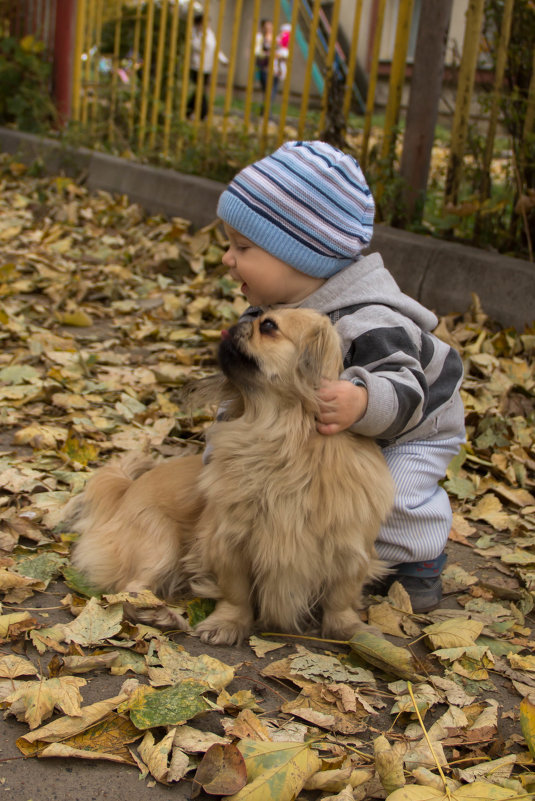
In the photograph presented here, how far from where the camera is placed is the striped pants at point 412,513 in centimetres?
269

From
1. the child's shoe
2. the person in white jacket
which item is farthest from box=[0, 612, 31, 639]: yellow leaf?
the person in white jacket

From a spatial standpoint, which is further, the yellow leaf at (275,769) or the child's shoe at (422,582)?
the child's shoe at (422,582)

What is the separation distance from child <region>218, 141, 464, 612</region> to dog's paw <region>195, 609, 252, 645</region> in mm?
544

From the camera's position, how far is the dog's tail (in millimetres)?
2834

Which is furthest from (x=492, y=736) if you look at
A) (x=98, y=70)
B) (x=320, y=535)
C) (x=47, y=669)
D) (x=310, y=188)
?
(x=98, y=70)

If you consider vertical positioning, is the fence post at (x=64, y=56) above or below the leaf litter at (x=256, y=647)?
above

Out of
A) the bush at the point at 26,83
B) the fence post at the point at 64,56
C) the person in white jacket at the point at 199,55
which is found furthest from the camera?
the bush at the point at 26,83

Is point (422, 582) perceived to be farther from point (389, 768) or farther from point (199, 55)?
point (199, 55)

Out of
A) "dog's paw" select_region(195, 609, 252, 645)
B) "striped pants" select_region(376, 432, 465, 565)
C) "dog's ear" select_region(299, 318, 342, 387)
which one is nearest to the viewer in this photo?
"dog's ear" select_region(299, 318, 342, 387)

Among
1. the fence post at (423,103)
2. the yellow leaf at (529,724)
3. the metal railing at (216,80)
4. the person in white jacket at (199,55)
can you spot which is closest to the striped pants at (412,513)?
the yellow leaf at (529,724)

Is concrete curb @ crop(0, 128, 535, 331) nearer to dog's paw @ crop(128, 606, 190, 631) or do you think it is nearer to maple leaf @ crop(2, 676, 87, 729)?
dog's paw @ crop(128, 606, 190, 631)

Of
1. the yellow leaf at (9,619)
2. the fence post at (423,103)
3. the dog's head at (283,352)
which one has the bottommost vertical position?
the yellow leaf at (9,619)

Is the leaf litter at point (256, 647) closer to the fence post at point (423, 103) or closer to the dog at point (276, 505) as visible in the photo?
the dog at point (276, 505)

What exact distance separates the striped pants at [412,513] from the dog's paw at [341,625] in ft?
0.96
